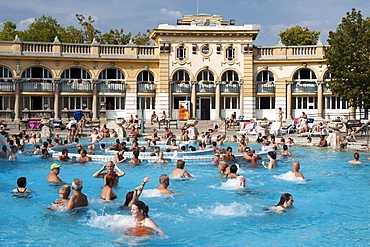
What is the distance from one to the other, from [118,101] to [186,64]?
7.10 m

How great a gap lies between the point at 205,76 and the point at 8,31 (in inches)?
1150

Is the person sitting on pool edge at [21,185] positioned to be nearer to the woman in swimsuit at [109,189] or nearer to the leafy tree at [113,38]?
the woman in swimsuit at [109,189]

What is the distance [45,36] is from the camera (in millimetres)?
52188

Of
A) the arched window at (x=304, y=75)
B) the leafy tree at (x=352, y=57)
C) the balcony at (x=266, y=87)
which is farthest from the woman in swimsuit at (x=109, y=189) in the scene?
the arched window at (x=304, y=75)

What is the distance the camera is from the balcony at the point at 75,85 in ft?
124

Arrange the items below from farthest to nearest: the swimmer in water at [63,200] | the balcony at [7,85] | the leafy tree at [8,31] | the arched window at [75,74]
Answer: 1. the leafy tree at [8,31]
2. the arched window at [75,74]
3. the balcony at [7,85]
4. the swimmer in water at [63,200]

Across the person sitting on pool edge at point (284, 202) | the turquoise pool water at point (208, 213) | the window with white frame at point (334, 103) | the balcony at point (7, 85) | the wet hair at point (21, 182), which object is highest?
the balcony at point (7, 85)

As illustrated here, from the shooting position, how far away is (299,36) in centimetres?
5528

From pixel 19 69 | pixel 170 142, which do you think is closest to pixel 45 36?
pixel 19 69

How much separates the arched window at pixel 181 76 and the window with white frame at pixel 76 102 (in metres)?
7.97

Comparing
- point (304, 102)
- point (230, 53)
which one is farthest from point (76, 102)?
point (304, 102)

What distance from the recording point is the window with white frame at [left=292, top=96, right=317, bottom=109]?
1583 inches

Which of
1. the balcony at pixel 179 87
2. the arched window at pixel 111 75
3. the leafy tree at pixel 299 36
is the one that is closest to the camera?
the arched window at pixel 111 75

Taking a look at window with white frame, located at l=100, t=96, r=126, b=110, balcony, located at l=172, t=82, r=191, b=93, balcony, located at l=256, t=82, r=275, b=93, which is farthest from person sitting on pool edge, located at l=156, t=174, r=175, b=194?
balcony, located at l=256, t=82, r=275, b=93
